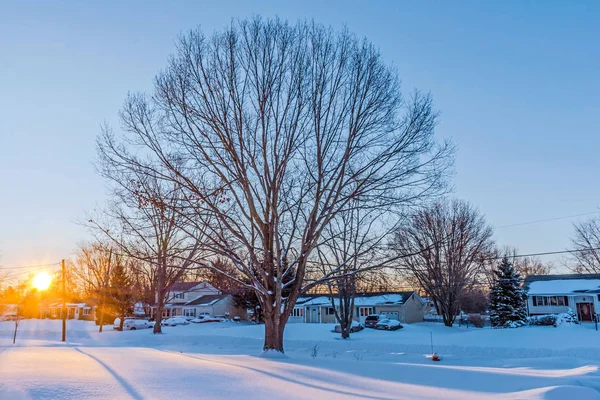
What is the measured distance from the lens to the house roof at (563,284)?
1798 inches

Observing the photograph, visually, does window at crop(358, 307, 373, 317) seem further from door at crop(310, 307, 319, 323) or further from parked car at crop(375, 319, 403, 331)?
parked car at crop(375, 319, 403, 331)

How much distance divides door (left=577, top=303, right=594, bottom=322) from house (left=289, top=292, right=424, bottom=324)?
1731 cm

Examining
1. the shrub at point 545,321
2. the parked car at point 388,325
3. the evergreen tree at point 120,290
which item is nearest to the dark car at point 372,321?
the parked car at point 388,325

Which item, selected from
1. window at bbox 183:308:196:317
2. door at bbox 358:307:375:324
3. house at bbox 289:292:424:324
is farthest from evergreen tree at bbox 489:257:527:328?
window at bbox 183:308:196:317

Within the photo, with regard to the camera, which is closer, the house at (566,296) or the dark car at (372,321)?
the house at (566,296)

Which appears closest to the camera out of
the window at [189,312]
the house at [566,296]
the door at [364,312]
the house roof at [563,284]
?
the house at [566,296]

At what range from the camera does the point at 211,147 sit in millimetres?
15250

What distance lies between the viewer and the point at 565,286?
47156 mm

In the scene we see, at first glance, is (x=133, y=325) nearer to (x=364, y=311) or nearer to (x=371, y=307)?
(x=364, y=311)

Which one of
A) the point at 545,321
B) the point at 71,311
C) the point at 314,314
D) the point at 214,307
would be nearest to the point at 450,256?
the point at 545,321

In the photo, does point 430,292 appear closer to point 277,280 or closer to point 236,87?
point 277,280

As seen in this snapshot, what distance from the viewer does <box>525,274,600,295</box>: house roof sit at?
45678mm

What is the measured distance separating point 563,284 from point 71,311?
85.8 meters

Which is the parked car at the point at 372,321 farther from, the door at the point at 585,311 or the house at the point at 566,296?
the door at the point at 585,311
